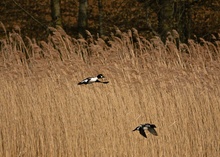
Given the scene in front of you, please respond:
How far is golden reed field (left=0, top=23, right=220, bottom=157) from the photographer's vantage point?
20.3 ft

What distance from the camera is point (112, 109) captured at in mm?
6469

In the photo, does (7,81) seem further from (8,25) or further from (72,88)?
(8,25)

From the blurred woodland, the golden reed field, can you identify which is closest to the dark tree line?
the golden reed field

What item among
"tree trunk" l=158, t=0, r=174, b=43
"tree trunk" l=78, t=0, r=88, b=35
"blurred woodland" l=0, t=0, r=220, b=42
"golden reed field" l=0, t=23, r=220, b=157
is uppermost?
"blurred woodland" l=0, t=0, r=220, b=42

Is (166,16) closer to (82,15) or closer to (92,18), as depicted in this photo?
(82,15)

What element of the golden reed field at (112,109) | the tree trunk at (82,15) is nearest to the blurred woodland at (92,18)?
the tree trunk at (82,15)

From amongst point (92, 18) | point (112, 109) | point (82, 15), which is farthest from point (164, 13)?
point (92, 18)

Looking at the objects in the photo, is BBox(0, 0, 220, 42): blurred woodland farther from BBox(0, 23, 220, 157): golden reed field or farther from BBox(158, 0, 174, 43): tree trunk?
BBox(0, 23, 220, 157): golden reed field

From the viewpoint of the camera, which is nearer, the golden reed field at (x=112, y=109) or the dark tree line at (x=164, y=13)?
the golden reed field at (x=112, y=109)

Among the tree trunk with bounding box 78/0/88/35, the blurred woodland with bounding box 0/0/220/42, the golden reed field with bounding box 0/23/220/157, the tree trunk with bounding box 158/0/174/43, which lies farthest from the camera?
the blurred woodland with bounding box 0/0/220/42

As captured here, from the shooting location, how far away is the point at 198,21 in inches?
881

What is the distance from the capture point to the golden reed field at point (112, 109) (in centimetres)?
619

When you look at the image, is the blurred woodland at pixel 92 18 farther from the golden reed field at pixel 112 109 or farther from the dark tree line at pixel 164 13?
the golden reed field at pixel 112 109

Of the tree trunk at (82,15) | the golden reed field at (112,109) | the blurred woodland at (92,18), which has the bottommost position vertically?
the golden reed field at (112,109)
